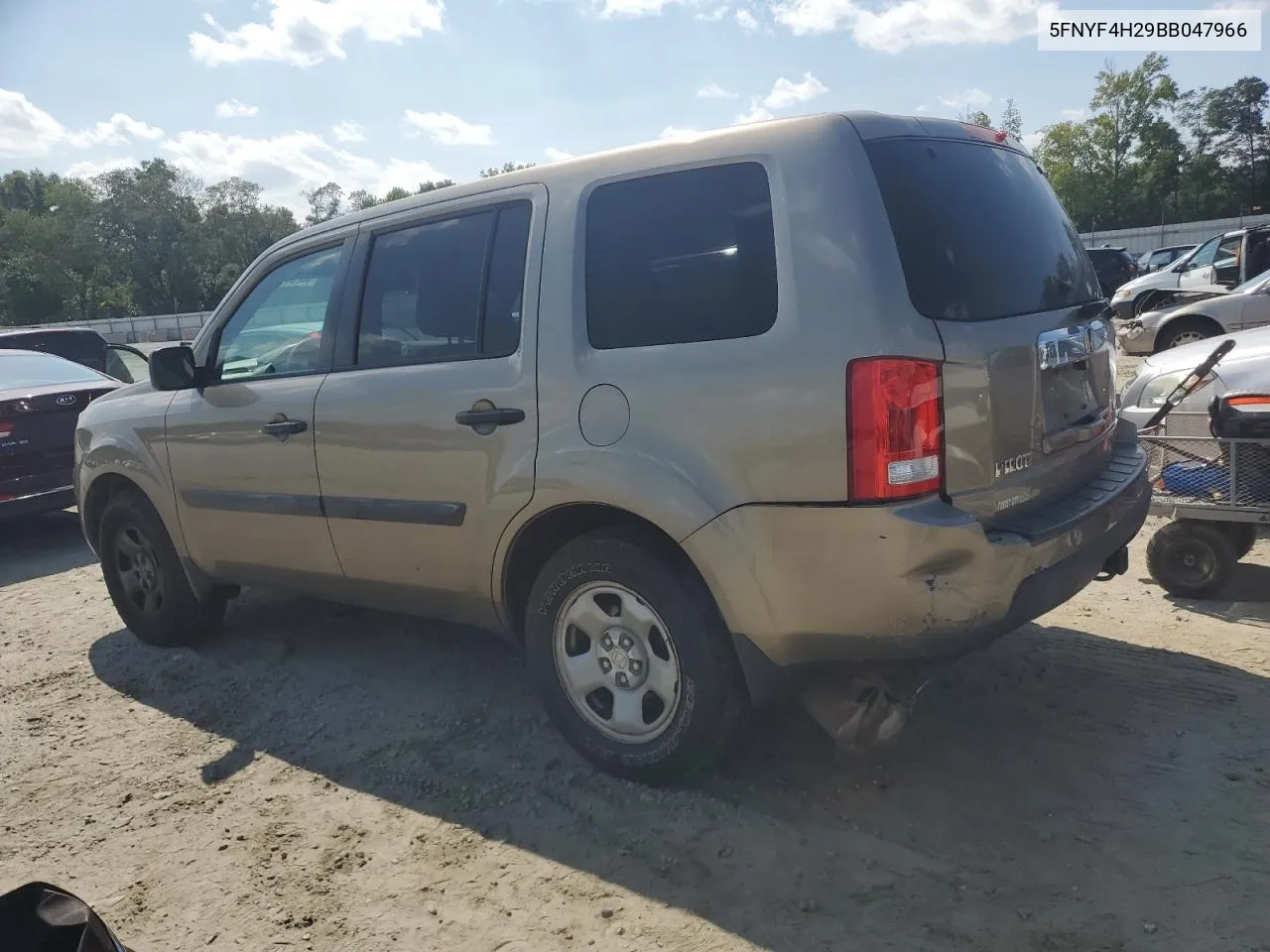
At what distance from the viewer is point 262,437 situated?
4.07m

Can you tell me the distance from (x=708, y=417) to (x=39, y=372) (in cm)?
756

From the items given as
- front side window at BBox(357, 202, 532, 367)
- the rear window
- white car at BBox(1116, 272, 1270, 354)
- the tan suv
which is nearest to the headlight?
the tan suv

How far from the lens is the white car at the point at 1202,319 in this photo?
1077cm

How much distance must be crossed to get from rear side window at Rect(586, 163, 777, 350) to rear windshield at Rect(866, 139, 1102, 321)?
0.38m

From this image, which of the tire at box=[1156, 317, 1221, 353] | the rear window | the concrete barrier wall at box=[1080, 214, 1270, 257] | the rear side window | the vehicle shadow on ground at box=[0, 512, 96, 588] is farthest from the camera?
the concrete barrier wall at box=[1080, 214, 1270, 257]

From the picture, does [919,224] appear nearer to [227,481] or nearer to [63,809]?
[227,481]

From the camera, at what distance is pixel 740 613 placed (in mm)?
2791

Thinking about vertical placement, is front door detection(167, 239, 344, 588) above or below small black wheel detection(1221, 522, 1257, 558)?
above

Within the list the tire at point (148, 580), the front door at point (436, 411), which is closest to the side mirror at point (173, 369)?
the tire at point (148, 580)

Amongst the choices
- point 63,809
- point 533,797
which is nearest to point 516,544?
point 533,797

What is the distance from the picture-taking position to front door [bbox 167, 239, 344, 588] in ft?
13.0

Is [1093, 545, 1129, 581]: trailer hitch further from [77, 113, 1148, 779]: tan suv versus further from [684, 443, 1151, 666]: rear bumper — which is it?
[684, 443, 1151, 666]: rear bumper

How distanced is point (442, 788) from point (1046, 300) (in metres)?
2.57

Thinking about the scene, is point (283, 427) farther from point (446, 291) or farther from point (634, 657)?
point (634, 657)
